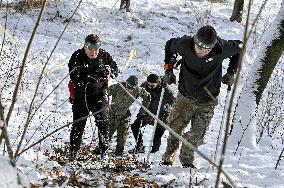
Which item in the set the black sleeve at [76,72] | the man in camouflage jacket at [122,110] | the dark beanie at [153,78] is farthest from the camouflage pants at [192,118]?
the dark beanie at [153,78]

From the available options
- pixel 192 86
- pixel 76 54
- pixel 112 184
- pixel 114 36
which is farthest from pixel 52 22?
pixel 112 184

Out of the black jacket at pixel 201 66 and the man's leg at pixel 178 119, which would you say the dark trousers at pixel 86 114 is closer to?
the man's leg at pixel 178 119

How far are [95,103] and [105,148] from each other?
0.68 m

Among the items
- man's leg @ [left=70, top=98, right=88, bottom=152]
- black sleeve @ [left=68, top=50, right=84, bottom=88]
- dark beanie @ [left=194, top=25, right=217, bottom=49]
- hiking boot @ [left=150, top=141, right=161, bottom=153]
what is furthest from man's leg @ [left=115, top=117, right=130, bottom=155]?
dark beanie @ [left=194, top=25, right=217, bottom=49]

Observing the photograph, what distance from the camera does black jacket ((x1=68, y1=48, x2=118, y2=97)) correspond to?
5.33 meters

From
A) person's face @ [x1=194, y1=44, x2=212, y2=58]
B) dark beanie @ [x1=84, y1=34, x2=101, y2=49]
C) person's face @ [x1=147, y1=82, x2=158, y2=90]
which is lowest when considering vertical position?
person's face @ [x1=147, y1=82, x2=158, y2=90]

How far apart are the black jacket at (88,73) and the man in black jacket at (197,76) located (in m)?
0.98

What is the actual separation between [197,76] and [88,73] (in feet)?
5.12

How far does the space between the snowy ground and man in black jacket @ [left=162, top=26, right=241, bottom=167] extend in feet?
1.83

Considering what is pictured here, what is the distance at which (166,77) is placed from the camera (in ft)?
16.1

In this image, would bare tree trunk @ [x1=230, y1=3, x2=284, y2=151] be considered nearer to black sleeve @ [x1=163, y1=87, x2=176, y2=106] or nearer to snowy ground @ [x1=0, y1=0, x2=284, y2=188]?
snowy ground @ [x1=0, y1=0, x2=284, y2=188]

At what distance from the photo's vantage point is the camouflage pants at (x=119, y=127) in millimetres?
6758

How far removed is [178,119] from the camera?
4809mm

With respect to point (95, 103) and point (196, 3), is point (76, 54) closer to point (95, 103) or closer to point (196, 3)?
point (95, 103)
